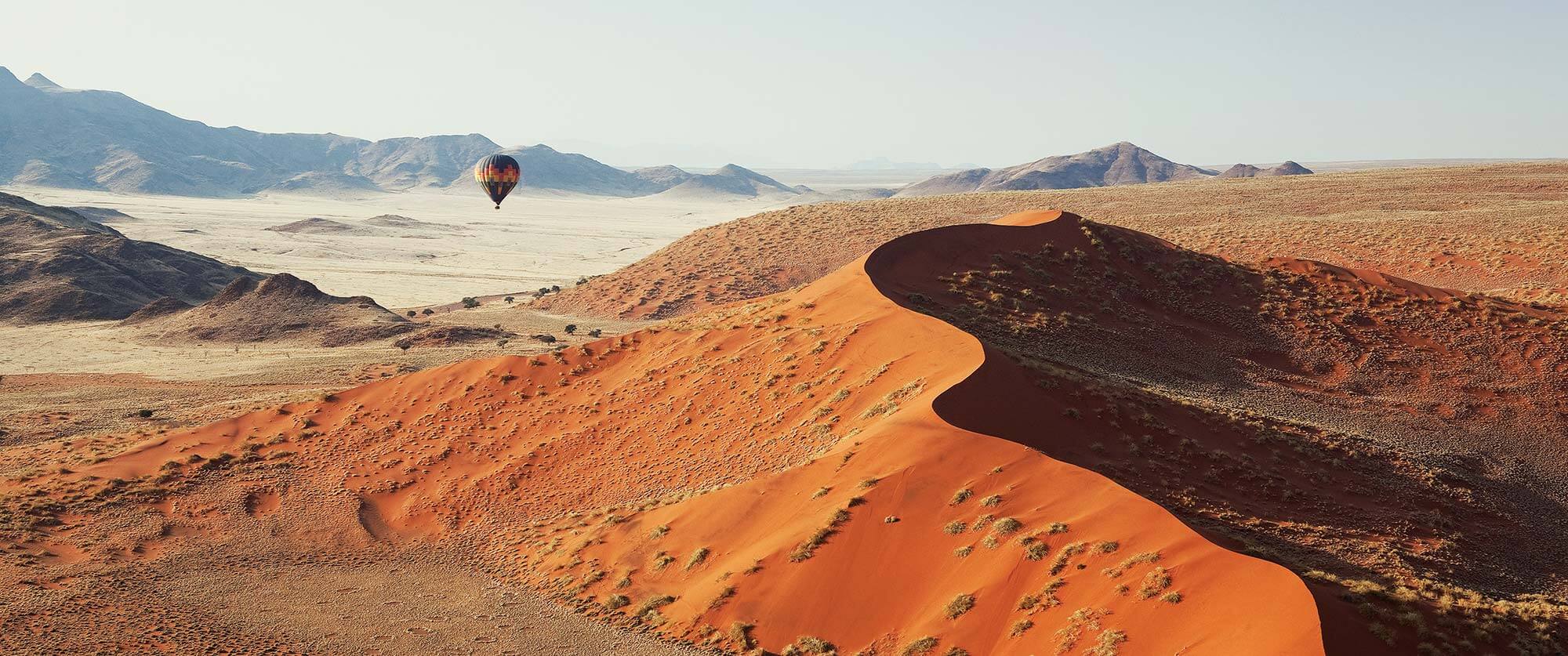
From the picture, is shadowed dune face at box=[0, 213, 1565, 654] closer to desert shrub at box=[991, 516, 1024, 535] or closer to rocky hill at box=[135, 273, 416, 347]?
desert shrub at box=[991, 516, 1024, 535]

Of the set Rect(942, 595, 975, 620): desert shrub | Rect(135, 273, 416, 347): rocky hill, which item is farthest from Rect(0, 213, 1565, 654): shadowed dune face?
Rect(135, 273, 416, 347): rocky hill

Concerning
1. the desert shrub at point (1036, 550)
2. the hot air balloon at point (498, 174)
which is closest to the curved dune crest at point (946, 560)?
the desert shrub at point (1036, 550)

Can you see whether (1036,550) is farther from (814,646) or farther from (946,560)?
(814,646)

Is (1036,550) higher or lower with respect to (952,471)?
lower

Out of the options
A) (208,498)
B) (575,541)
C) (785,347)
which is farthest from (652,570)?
(208,498)

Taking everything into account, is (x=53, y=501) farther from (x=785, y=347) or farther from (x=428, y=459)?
(x=785, y=347)

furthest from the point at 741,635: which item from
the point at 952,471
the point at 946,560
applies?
the point at 952,471
